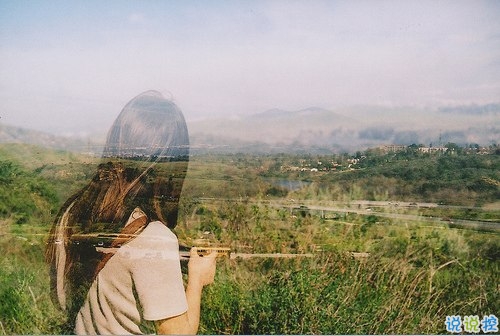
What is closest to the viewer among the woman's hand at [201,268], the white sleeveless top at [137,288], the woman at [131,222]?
the white sleeveless top at [137,288]

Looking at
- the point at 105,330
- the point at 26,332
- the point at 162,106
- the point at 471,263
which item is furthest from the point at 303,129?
the point at 26,332

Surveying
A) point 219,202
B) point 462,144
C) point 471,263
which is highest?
point 462,144

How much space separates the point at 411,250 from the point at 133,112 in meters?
1.70

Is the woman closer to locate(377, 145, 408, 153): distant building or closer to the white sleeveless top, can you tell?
the white sleeveless top

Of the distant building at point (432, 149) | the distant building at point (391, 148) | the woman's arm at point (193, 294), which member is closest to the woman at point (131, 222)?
the woman's arm at point (193, 294)

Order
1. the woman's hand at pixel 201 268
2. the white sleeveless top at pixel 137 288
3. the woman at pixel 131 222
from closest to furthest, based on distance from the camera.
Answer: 1. the white sleeveless top at pixel 137 288
2. the woman at pixel 131 222
3. the woman's hand at pixel 201 268

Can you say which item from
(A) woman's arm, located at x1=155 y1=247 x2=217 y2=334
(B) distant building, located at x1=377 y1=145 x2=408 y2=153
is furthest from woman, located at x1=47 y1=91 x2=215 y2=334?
(B) distant building, located at x1=377 y1=145 x2=408 y2=153

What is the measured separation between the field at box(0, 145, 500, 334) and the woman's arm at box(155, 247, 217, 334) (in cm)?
7

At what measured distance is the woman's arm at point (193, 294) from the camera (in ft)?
10.4

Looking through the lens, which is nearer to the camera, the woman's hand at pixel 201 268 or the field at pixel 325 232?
the field at pixel 325 232

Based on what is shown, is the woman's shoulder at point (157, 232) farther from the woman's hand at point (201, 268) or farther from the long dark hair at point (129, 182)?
the woman's hand at point (201, 268)

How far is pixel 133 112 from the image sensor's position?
10.8 ft

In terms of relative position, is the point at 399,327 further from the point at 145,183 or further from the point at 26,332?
the point at 26,332

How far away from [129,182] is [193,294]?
2.31ft
